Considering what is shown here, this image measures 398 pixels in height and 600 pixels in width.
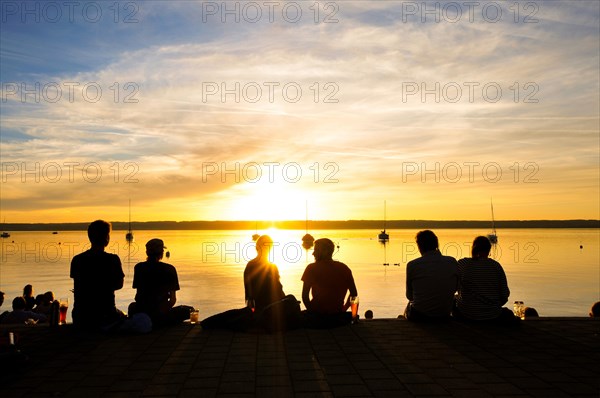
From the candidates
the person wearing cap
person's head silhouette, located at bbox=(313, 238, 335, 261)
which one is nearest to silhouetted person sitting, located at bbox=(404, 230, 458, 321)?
person's head silhouette, located at bbox=(313, 238, 335, 261)

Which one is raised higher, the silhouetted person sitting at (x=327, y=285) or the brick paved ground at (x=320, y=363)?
the silhouetted person sitting at (x=327, y=285)

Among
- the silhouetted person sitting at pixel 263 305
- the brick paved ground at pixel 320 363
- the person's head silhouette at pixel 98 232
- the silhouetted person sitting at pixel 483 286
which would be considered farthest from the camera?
the silhouetted person sitting at pixel 483 286

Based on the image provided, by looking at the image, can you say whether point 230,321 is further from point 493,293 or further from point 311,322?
point 493,293

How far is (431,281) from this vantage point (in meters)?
10.4

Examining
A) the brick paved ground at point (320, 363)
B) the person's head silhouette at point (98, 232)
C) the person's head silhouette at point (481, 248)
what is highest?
the person's head silhouette at point (98, 232)

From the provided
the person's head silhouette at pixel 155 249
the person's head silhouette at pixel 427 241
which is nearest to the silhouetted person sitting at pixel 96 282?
the person's head silhouette at pixel 155 249

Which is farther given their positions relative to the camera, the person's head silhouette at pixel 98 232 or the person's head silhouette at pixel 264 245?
the person's head silhouette at pixel 264 245

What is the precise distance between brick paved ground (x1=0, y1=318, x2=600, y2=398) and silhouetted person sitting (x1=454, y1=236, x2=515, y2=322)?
17.9 inches

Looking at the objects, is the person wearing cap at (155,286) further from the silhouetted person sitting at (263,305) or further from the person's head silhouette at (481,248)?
the person's head silhouette at (481,248)

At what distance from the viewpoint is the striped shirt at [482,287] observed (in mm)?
10547

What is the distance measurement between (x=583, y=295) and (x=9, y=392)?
137ft

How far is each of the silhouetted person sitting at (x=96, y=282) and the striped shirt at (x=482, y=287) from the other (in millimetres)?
6021

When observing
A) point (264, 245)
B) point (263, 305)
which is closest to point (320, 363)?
point (263, 305)

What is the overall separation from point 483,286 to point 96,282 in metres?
6.69
